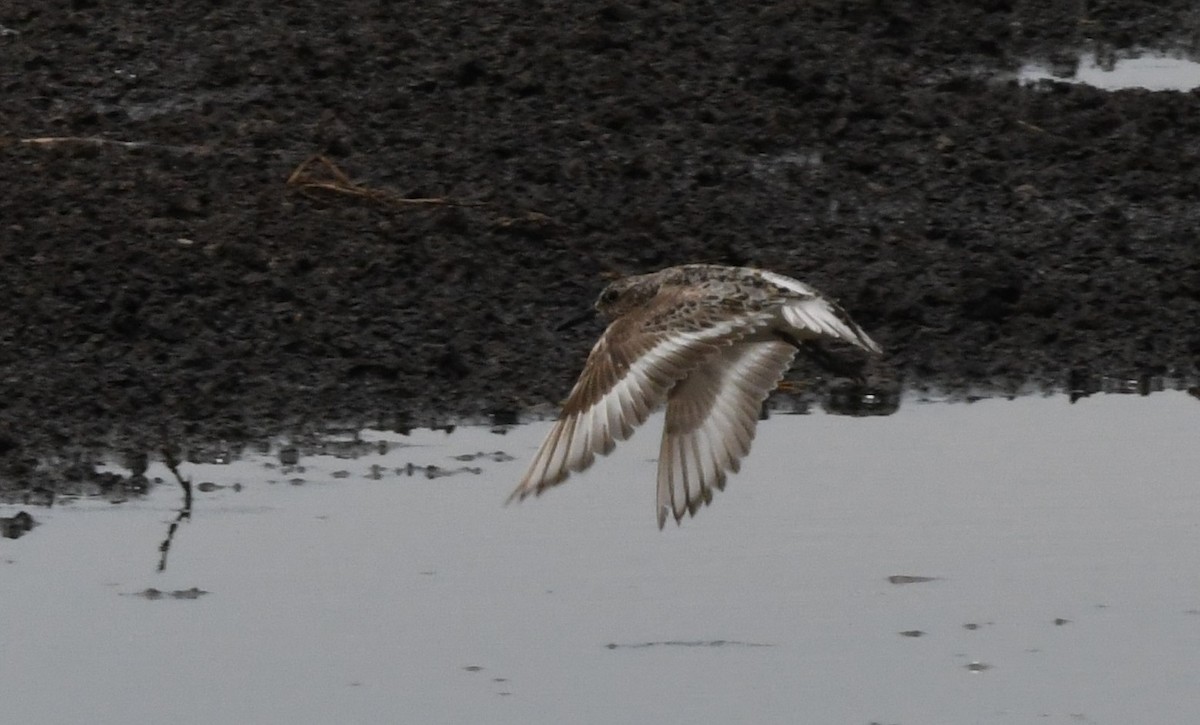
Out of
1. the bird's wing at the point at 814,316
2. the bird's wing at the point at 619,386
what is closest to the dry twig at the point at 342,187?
the bird's wing at the point at 814,316

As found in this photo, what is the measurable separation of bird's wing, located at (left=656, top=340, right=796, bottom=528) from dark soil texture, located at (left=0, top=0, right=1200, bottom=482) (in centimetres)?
144

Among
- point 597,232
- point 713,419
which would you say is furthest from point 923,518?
point 597,232

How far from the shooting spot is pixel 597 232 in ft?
37.0

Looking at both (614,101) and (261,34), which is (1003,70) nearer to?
(614,101)

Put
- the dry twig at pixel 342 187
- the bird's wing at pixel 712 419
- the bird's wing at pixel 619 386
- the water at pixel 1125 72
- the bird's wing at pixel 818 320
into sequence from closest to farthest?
the bird's wing at pixel 619 386 → the bird's wing at pixel 712 419 → the bird's wing at pixel 818 320 → the dry twig at pixel 342 187 → the water at pixel 1125 72

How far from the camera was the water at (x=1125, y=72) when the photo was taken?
554 inches

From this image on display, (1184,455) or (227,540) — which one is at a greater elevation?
(1184,455)

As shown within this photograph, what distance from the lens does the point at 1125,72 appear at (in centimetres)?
1448

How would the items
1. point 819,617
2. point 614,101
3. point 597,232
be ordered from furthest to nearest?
1. point 614,101
2. point 597,232
3. point 819,617

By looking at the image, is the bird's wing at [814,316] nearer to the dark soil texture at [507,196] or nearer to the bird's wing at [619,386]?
the bird's wing at [619,386]

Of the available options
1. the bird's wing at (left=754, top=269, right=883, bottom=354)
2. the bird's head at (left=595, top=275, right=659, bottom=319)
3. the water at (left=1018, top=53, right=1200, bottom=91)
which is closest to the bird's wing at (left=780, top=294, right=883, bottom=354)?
the bird's wing at (left=754, top=269, right=883, bottom=354)

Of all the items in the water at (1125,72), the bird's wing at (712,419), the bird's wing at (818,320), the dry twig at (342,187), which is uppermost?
the water at (1125,72)

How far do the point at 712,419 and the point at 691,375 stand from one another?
0.26 m

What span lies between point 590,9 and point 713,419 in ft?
21.4
